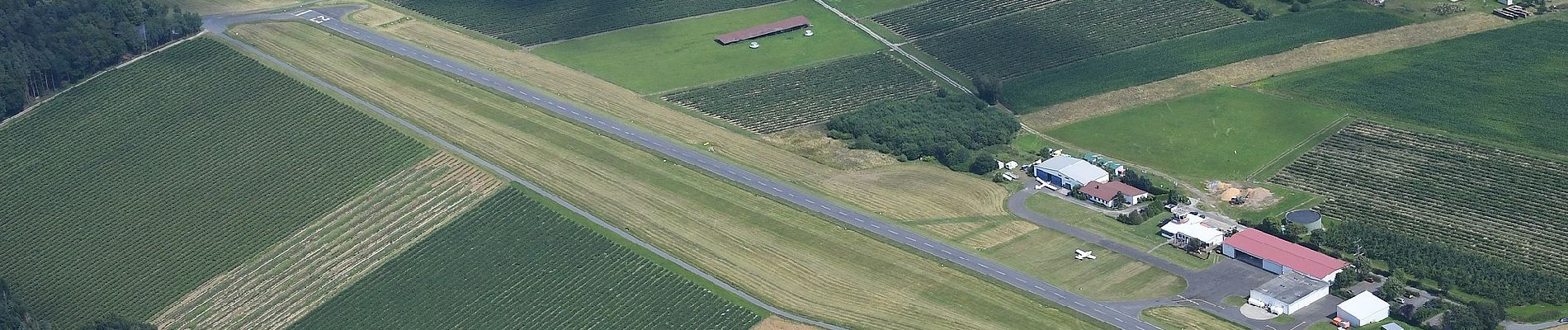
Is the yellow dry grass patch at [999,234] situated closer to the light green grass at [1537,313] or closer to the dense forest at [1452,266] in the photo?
the dense forest at [1452,266]

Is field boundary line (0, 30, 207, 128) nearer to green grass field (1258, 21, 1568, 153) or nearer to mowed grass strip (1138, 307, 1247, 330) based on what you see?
mowed grass strip (1138, 307, 1247, 330)

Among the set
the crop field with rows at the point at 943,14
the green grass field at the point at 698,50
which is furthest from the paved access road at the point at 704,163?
the crop field with rows at the point at 943,14

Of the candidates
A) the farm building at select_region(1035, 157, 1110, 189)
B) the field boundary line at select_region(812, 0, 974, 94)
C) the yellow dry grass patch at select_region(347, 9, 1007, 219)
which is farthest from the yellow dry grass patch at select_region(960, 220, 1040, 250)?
the field boundary line at select_region(812, 0, 974, 94)

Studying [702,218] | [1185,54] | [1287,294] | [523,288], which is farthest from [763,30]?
[1287,294]

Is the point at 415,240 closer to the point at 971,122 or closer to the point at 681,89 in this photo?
the point at 681,89

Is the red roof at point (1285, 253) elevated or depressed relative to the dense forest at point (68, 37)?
elevated

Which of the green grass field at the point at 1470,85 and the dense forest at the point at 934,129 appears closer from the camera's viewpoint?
the green grass field at the point at 1470,85
